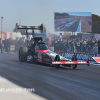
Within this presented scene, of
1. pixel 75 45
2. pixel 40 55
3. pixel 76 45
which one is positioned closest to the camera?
pixel 40 55

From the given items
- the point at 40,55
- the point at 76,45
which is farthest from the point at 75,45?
the point at 40,55

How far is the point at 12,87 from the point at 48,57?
19.6ft

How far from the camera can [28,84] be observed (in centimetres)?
715

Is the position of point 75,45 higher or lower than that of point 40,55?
higher

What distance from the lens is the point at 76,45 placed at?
21984 millimetres

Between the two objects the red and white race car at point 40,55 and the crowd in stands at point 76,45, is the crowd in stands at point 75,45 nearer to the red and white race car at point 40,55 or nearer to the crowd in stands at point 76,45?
the crowd in stands at point 76,45

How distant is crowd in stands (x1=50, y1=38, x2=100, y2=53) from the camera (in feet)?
66.8

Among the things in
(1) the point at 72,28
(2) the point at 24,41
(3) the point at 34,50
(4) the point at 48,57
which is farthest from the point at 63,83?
(1) the point at 72,28

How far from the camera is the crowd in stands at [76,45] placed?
66.8 ft

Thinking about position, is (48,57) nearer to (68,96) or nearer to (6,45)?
(68,96)

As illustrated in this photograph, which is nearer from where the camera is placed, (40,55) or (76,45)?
(40,55)

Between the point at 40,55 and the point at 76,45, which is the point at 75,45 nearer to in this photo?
the point at 76,45

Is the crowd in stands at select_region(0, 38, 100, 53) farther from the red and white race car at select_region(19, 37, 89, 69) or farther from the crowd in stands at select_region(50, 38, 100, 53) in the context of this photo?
the red and white race car at select_region(19, 37, 89, 69)

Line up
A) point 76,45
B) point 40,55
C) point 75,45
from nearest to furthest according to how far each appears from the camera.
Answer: point 40,55, point 76,45, point 75,45
